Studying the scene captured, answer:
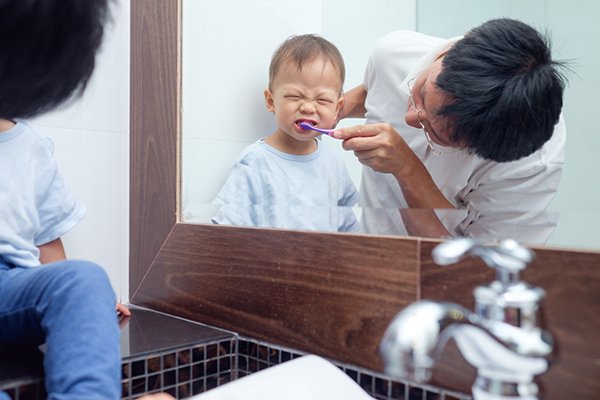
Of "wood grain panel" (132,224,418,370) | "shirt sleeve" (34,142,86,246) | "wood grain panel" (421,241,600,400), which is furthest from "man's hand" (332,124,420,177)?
"shirt sleeve" (34,142,86,246)

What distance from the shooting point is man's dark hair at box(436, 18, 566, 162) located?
→ 702 millimetres

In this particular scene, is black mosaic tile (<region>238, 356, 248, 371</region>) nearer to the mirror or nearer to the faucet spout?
the mirror

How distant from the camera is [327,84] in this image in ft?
3.03

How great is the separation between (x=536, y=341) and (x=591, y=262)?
0.58 feet

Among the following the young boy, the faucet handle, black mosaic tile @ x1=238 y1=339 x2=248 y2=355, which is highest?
the young boy

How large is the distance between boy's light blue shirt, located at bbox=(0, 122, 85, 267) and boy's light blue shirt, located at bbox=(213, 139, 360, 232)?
0.36 metres

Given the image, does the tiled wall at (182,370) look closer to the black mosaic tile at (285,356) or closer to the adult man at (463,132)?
the black mosaic tile at (285,356)

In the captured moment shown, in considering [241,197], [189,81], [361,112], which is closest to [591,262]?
[361,112]

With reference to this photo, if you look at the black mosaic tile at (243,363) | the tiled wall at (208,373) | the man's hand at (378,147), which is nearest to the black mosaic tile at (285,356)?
the tiled wall at (208,373)

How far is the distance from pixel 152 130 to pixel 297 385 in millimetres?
780

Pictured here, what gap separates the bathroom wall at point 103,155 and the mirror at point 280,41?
22 cm

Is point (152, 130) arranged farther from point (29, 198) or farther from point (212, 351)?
point (212, 351)

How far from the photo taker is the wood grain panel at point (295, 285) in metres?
0.75

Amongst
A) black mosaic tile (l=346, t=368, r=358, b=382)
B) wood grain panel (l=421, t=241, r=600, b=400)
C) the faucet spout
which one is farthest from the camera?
black mosaic tile (l=346, t=368, r=358, b=382)
